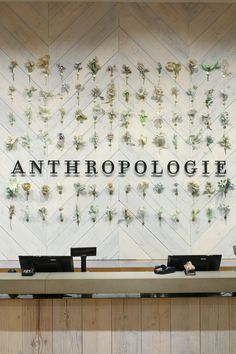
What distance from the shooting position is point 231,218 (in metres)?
5.31

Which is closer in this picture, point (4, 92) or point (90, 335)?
point (90, 335)

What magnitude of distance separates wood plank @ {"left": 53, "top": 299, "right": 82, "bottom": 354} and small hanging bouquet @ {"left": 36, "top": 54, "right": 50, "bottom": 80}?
11.4 ft

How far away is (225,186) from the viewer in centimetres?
532

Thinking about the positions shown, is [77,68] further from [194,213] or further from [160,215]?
[194,213]

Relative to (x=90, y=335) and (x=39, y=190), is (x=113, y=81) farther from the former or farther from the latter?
(x=90, y=335)

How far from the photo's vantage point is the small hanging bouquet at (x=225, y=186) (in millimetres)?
5312

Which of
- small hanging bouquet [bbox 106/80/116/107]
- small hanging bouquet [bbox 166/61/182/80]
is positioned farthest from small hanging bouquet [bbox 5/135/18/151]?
small hanging bouquet [bbox 166/61/182/80]

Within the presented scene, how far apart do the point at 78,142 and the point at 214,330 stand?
324 cm

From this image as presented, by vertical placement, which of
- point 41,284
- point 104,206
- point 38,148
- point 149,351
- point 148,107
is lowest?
point 149,351

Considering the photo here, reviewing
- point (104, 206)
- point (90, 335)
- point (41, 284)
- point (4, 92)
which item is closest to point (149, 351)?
point (90, 335)

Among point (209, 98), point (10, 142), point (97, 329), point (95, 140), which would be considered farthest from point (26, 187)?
point (97, 329)

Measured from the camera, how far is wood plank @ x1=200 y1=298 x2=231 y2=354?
8.09ft

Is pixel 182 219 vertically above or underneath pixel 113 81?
underneath

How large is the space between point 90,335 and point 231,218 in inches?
127
